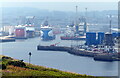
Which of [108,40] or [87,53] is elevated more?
[108,40]

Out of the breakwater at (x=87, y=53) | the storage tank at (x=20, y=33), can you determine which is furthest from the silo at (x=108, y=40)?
the storage tank at (x=20, y=33)

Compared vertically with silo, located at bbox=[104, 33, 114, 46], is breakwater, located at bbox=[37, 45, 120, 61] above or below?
below

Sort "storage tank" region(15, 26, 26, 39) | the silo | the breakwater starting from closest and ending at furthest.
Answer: the breakwater, the silo, "storage tank" region(15, 26, 26, 39)

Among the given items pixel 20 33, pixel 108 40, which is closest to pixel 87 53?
pixel 108 40

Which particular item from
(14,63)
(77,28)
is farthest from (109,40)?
Answer: (14,63)

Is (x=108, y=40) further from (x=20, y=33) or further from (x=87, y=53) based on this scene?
(x=20, y=33)

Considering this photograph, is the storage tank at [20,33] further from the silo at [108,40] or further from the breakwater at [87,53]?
the silo at [108,40]

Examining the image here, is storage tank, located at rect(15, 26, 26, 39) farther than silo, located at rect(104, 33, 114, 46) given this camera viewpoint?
Yes

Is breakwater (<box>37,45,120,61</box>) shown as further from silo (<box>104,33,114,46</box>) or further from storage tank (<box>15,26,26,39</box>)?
storage tank (<box>15,26,26,39</box>)

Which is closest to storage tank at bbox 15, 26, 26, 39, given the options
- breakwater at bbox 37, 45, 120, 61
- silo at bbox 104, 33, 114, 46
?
breakwater at bbox 37, 45, 120, 61

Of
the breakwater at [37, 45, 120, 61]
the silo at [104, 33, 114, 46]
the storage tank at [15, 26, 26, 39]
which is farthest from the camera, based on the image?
the storage tank at [15, 26, 26, 39]

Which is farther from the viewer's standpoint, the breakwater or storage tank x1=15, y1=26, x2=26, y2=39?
storage tank x1=15, y1=26, x2=26, y2=39
